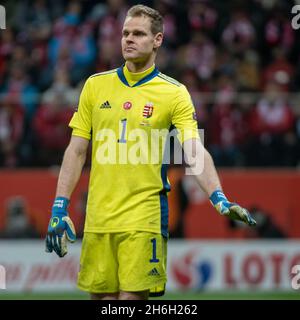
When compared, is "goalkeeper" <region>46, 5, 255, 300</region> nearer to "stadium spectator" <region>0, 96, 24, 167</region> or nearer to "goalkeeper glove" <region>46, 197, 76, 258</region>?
"goalkeeper glove" <region>46, 197, 76, 258</region>

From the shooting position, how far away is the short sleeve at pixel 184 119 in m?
6.85

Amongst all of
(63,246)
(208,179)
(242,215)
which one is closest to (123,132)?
(208,179)

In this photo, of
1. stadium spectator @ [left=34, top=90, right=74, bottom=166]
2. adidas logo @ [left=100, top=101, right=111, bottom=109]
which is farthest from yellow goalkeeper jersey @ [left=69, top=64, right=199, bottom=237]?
stadium spectator @ [left=34, top=90, right=74, bottom=166]

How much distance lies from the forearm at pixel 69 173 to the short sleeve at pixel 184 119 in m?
0.76

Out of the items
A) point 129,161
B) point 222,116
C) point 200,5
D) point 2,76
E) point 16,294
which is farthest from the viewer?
point 200,5

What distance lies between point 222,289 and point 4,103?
14.5 feet

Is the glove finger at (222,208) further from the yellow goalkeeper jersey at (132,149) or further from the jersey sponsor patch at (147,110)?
the jersey sponsor patch at (147,110)

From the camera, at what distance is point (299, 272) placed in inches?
553

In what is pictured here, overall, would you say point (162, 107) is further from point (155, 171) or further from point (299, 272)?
point (299, 272)

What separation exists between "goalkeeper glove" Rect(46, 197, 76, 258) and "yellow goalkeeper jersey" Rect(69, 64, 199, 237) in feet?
0.67

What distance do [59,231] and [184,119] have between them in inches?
47.9

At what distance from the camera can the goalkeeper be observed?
267 inches

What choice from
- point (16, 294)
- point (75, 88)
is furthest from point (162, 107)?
point (75, 88)

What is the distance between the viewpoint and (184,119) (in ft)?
22.6
